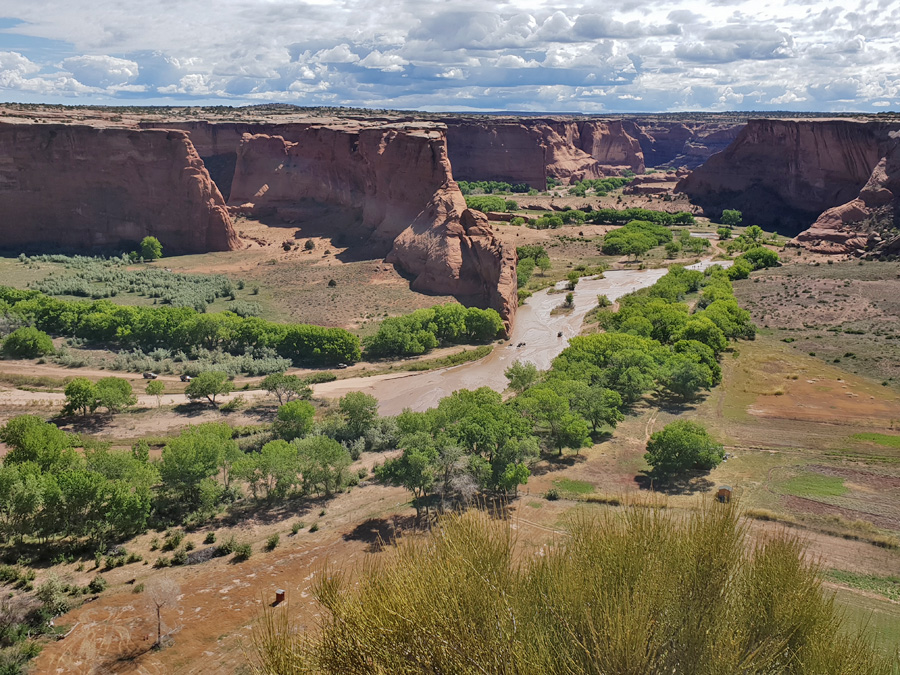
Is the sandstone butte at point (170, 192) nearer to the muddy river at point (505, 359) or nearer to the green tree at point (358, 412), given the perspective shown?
the muddy river at point (505, 359)

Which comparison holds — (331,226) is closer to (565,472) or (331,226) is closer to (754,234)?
(565,472)

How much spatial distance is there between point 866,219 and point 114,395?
101m

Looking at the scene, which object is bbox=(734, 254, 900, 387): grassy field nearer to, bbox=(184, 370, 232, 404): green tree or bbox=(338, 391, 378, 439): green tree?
bbox=(338, 391, 378, 439): green tree

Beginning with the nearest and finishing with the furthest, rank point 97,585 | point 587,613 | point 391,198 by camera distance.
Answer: point 587,613, point 97,585, point 391,198

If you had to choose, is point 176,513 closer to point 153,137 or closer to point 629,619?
point 629,619

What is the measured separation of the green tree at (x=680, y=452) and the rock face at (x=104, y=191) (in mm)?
64175

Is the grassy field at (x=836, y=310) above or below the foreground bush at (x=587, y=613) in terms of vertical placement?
below

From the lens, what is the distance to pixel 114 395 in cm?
4000

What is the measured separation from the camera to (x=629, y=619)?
10133mm

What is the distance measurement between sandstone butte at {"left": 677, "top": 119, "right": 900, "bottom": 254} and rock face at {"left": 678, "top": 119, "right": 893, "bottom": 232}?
0.51ft

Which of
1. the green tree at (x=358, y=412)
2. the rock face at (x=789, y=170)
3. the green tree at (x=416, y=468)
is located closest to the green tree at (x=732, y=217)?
the rock face at (x=789, y=170)

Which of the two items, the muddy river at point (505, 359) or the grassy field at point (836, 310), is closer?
the muddy river at point (505, 359)

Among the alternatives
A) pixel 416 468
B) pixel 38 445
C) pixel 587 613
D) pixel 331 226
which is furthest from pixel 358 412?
pixel 331 226

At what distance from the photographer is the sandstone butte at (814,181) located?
307 feet
